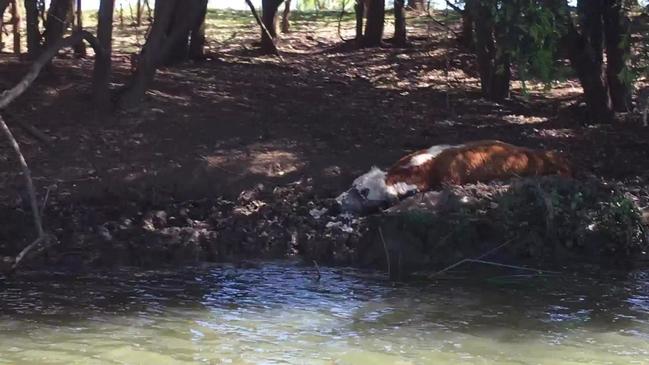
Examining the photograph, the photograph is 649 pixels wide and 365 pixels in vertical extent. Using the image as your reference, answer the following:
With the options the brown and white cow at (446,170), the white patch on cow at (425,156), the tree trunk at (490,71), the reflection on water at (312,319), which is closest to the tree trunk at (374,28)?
the tree trunk at (490,71)

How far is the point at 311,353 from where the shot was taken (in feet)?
23.4

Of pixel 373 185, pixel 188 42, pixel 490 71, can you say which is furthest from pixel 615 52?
pixel 188 42

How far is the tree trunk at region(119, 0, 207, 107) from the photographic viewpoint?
1289 cm

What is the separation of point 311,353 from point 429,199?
4.23m

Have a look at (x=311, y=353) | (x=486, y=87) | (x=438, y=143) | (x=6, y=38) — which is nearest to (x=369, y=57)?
(x=486, y=87)

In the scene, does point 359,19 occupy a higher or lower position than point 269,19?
higher

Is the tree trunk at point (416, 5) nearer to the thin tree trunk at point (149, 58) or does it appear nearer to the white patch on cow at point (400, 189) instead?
the thin tree trunk at point (149, 58)

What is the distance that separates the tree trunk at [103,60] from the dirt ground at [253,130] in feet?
0.75

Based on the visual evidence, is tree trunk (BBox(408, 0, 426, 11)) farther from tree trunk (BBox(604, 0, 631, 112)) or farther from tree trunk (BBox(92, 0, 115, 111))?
tree trunk (BBox(92, 0, 115, 111))

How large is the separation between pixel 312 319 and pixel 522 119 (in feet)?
25.5

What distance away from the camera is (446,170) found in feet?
37.6

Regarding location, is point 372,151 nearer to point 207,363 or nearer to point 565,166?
point 565,166

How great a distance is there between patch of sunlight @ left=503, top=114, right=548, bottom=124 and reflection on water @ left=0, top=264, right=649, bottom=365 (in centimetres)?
520

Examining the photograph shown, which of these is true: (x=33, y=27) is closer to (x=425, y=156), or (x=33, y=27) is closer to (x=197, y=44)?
(x=197, y=44)
